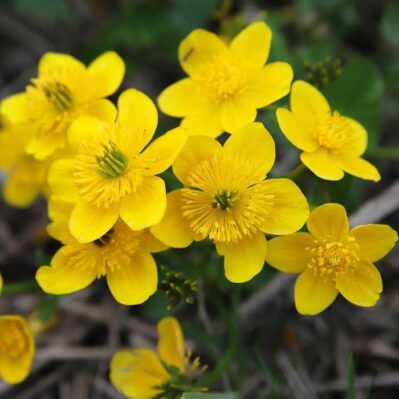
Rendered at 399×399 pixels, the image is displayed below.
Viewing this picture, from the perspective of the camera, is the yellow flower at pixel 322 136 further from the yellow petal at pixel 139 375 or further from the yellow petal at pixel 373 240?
the yellow petal at pixel 139 375

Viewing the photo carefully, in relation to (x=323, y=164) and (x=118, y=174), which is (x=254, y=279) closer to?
(x=323, y=164)

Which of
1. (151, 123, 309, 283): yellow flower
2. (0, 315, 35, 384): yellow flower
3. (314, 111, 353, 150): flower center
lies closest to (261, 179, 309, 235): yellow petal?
(151, 123, 309, 283): yellow flower

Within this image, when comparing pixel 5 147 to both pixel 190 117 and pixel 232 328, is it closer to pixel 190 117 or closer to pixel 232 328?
pixel 190 117

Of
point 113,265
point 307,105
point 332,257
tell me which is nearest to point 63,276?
point 113,265

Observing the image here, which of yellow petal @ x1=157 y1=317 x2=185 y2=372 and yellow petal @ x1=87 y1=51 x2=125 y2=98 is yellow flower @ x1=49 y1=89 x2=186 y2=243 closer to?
yellow petal @ x1=87 y1=51 x2=125 y2=98

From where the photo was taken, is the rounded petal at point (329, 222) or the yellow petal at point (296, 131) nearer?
the rounded petal at point (329, 222)

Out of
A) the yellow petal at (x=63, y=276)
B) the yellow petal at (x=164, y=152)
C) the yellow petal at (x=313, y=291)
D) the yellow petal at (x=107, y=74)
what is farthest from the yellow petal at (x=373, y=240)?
the yellow petal at (x=107, y=74)
